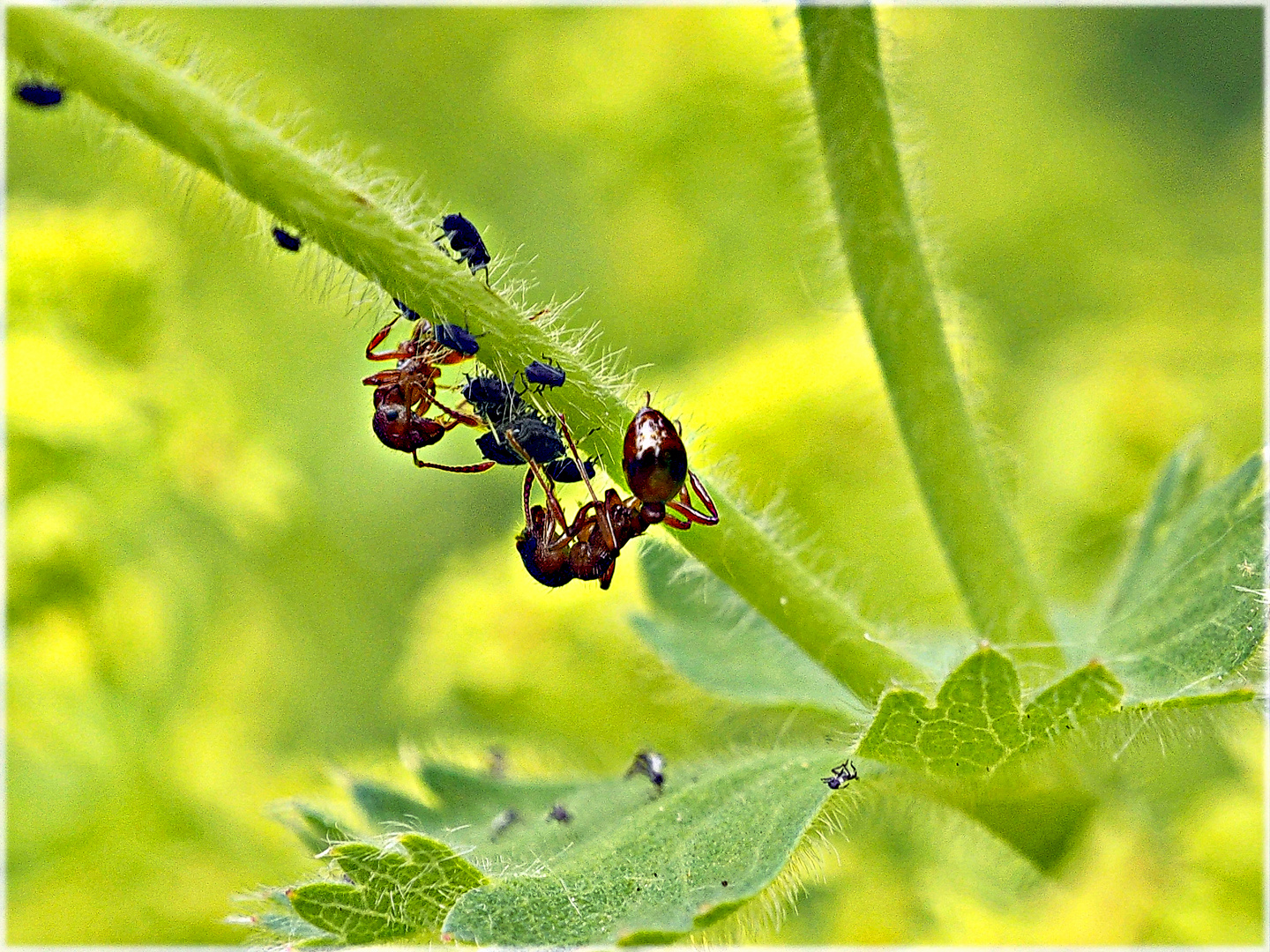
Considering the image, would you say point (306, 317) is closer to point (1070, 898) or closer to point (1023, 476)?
point (1023, 476)

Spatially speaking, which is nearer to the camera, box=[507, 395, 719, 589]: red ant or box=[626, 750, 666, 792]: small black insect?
box=[507, 395, 719, 589]: red ant

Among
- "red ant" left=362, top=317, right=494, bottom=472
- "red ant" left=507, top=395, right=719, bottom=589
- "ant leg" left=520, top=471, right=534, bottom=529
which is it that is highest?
"red ant" left=362, top=317, right=494, bottom=472

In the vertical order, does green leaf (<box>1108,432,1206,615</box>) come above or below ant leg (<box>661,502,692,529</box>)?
above

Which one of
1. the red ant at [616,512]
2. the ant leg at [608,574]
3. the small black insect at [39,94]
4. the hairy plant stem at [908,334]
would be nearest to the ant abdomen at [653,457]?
the red ant at [616,512]

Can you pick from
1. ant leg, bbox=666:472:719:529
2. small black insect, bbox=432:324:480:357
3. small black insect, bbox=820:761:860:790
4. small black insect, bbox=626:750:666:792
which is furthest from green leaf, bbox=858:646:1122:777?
small black insect, bbox=432:324:480:357

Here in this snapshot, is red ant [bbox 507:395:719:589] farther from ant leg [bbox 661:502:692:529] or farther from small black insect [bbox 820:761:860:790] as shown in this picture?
small black insect [bbox 820:761:860:790]

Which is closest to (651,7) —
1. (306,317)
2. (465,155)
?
(465,155)
